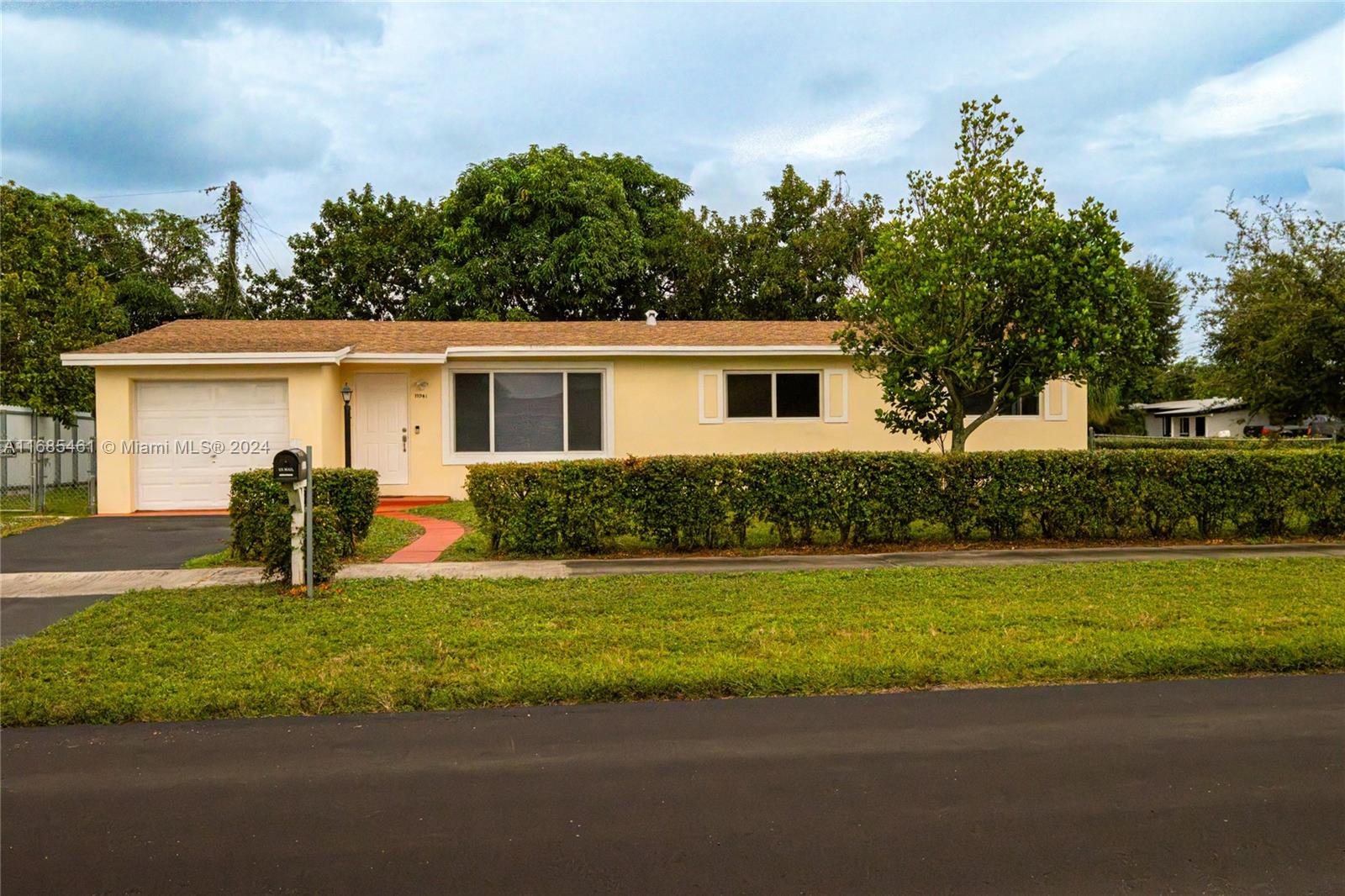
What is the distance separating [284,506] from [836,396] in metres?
10.7

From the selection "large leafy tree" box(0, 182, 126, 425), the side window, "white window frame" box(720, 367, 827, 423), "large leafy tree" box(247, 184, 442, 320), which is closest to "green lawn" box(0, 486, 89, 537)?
"large leafy tree" box(0, 182, 126, 425)

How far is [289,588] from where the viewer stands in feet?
26.3

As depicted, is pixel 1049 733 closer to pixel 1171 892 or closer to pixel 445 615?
pixel 1171 892

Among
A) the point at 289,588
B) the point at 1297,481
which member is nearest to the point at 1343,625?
the point at 1297,481

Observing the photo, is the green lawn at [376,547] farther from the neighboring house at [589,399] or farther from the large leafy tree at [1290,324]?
the large leafy tree at [1290,324]

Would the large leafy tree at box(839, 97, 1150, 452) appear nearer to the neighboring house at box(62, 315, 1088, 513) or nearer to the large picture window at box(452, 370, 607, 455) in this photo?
the neighboring house at box(62, 315, 1088, 513)

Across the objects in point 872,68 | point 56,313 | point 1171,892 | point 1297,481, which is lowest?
point 1171,892

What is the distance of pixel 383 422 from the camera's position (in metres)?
16.3

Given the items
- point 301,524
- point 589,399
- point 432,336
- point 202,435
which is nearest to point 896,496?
point 301,524

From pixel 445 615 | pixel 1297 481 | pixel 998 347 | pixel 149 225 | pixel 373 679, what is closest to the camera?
pixel 373 679

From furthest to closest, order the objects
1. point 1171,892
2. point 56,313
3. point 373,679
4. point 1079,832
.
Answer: point 56,313 < point 373,679 < point 1079,832 < point 1171,892

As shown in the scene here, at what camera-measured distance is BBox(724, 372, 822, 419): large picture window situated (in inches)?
657

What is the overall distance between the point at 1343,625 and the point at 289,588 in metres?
8.14

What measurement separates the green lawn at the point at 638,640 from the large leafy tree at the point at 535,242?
18411mm
